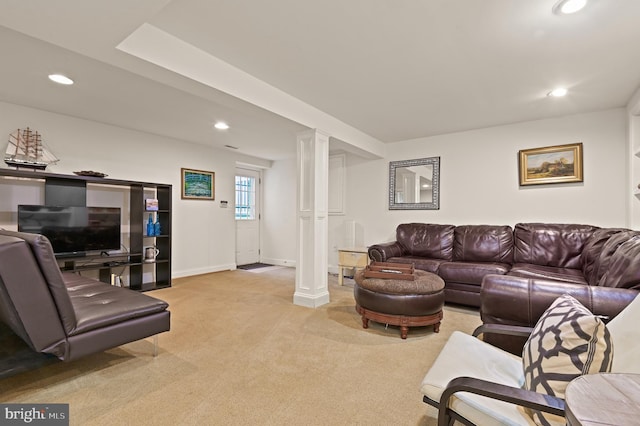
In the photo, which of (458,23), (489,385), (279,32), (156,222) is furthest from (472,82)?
(156,222)

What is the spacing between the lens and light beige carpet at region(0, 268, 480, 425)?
1.64m

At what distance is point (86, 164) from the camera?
3.96 meters

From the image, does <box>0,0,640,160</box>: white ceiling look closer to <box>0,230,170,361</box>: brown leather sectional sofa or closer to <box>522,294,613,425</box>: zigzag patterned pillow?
<box>0,230,170,361</box>: brown leather sectional sofa

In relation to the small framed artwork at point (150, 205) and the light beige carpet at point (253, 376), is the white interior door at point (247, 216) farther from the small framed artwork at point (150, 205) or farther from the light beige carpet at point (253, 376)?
the light beige carpet at point (253, 376)

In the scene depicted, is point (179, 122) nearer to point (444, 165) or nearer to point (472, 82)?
point (472, 82)

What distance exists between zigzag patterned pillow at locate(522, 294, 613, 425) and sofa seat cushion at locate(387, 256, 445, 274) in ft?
8.08

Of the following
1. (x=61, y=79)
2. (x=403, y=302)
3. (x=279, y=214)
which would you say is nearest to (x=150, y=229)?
(x=61, y=79)

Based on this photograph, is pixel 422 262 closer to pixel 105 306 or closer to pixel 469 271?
pixel 469 271

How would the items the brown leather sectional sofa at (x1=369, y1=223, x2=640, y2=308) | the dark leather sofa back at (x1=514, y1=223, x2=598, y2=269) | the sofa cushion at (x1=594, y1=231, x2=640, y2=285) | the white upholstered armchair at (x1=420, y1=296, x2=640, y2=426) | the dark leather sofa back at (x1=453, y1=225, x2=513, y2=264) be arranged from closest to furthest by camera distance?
the white upholstered armchair at (x1=420, y1=296, x2=640, y2=426), the sofa cushion at (x1=594, y1=231, x2=640, y2=285), the brown leather sectional sofa at (x1=369, y1=223, x2=640, y2=308), the dark leather sofa back at (x1=514, y1=223, x2=598, y2=269), the dark leather sofa back at (x1=453, y1=225, x2=513, y2=264)

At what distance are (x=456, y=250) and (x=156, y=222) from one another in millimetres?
4221

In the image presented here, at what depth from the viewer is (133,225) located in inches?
171

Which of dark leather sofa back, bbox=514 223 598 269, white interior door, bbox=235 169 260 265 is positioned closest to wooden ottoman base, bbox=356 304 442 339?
dark leather sofa back, bbox=514 223 598 269

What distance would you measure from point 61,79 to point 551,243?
17.4ft

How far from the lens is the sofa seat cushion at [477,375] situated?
107cm
